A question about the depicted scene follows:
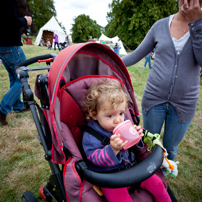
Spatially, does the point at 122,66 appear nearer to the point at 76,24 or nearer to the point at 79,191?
the point at 79,191

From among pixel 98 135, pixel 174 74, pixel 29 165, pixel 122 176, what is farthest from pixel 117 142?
pixel 29 165

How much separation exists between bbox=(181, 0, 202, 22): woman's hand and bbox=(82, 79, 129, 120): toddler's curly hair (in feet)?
2.53

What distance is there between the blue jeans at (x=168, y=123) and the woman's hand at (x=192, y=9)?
2.47 ft

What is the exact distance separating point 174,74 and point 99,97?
733 millimetres

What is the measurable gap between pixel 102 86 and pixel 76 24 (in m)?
47.3

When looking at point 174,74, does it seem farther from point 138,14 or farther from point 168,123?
point 138,14

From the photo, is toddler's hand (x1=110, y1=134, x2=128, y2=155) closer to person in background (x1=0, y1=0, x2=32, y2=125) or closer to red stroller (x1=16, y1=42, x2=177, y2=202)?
red stroller (x1=16, y1=42, x2=177, y2=202)

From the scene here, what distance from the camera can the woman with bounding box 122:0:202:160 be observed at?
1.27 m

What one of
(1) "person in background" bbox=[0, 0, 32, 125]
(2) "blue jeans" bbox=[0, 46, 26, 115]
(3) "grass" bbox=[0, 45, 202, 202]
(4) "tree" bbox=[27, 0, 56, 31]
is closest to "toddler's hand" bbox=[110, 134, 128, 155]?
(3) "grass" bbox=[0, 45, 202, 202]

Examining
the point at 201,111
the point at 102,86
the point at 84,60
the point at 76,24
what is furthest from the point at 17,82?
the point at 76,24

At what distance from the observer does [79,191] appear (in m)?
0.94

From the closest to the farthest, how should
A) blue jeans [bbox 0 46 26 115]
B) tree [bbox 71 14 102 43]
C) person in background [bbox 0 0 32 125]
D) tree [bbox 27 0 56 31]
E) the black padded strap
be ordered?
1. the black padded strap
2. person in background [bbox 0 0 32 125]
3. blue jeans [bbox 0 46 26 115]
4. tree [bbox 27 0 56 31]
5. tree [bbox 71 14 102 43]

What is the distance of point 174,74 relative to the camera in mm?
1353

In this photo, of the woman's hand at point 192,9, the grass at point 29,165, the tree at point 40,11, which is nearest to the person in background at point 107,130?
the woman's hand at point 192,9
